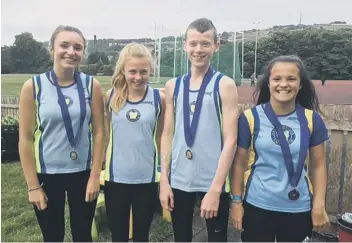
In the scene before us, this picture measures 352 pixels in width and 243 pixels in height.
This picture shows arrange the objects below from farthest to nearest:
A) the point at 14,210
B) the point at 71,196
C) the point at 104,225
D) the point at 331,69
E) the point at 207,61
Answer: the point at 331,69
the point at 14,210
the point at 104,225
the point at 71,196
the point at 207,61

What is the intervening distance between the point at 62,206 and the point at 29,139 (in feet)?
1.71

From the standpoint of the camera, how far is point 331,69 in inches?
1563

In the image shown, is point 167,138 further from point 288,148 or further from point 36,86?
point 36,86

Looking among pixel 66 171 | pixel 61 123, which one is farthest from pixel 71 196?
pixel 61 123

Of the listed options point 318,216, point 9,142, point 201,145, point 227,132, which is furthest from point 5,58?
point 318,216

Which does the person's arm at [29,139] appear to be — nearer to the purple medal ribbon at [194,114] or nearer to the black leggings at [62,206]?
the black leggings at [62,206]

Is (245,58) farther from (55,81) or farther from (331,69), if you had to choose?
(55,81)

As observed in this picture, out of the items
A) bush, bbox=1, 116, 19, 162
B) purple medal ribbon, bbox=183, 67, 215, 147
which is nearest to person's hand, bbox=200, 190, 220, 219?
purple medal ribbon, bbox=183, 67, 215, 147

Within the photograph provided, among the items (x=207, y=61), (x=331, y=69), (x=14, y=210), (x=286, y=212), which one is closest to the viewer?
(x=286, y=212)

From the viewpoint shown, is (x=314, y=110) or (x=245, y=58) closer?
(x=314, y=110)

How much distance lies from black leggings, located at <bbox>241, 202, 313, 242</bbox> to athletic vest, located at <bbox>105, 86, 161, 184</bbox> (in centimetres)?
74

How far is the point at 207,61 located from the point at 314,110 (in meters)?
0.75

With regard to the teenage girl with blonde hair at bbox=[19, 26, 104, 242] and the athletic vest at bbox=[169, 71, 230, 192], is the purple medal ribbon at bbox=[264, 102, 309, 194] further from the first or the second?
the teenage girl with blonde hair at bbox=[19, 26, 104, 242]

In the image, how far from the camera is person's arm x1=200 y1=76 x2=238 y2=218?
8.46 ft
